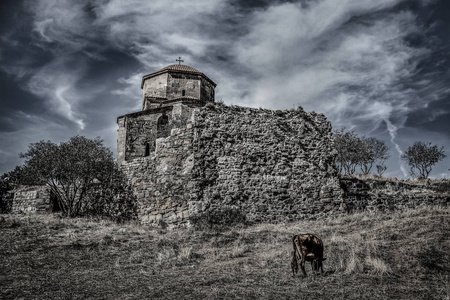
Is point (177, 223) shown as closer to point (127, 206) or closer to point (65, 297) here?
point (127, 206)

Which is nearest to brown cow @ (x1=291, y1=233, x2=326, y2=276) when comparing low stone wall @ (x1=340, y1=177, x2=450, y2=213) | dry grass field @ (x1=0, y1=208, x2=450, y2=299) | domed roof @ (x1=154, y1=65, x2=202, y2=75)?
dry grass field @ (x1=0, y1=208, x2=450, y2=299)

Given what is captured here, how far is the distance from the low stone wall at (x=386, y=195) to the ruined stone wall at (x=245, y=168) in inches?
33.6

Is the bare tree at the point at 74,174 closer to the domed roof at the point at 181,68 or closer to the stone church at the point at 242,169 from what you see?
the stone church at the point at 242,169

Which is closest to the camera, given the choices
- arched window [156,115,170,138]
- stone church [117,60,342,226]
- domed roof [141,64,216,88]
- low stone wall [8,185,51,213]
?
stone church [117,60,342,226]

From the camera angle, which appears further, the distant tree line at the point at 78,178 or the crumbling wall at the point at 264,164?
the distant tree line at the point at 78,178

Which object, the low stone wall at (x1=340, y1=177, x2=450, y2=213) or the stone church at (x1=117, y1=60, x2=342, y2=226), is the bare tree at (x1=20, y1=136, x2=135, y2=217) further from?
the low stone wall at (x1=340, y1=177, x2=450, y2=213)

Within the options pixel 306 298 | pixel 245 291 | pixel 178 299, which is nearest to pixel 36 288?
pixel 178 299

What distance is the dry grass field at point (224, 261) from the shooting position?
17.7 feet

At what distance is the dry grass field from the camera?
5.41 m

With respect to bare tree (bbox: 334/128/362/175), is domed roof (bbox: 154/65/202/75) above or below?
above

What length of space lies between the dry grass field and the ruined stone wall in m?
1.16

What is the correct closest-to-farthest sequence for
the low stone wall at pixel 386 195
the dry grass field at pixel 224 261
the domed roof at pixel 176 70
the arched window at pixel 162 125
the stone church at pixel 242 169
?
1. the dry grass field at pixel 224 261
2. the stone church at pixel 242 169
3. the low stone wall at pixel 386 195
4. the arched window at pixel 162 125
5. the domed roof at pixel 176 70

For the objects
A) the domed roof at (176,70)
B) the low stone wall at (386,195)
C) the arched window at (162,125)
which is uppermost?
the domed roof at (176,70)

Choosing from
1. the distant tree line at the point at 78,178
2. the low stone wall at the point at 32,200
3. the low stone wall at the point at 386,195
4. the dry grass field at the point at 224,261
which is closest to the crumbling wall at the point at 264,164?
the low stone wall at the point at 386,195
